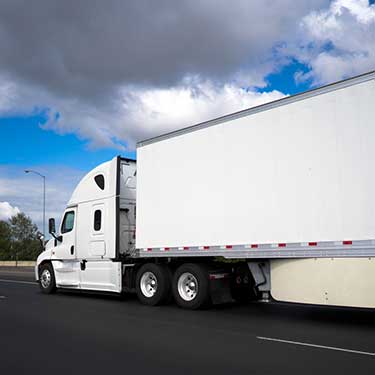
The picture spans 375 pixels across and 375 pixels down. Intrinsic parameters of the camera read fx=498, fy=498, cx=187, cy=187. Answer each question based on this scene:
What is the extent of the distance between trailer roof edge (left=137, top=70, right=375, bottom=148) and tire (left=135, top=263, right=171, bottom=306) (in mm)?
3200

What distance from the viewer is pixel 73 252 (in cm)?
1501

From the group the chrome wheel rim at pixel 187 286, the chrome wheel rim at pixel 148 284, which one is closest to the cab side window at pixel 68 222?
the chrome wheel rim at pixel 148 284

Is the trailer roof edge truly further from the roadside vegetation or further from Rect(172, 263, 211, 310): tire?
the roadside vegetation

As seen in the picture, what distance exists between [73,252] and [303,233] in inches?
318

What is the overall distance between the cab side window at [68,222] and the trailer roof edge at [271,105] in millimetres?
3910

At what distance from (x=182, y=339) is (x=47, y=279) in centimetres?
920

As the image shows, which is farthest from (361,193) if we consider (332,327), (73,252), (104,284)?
(73,252)

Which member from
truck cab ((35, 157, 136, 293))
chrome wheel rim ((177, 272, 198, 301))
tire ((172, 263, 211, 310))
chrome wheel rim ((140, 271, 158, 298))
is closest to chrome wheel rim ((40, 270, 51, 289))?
truck cab ((35, 157, 136, 293))

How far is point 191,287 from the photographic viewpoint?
1170 centimetres

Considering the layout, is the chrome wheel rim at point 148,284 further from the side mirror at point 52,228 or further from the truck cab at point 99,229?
the side mirror at point 52,228

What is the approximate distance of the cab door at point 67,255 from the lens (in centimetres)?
1499

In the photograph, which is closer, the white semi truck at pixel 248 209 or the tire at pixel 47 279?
the white semi truck at pixel 248 209

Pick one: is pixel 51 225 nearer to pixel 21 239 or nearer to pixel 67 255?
pixel 67 255

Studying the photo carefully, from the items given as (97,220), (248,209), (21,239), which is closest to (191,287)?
(248,209)
